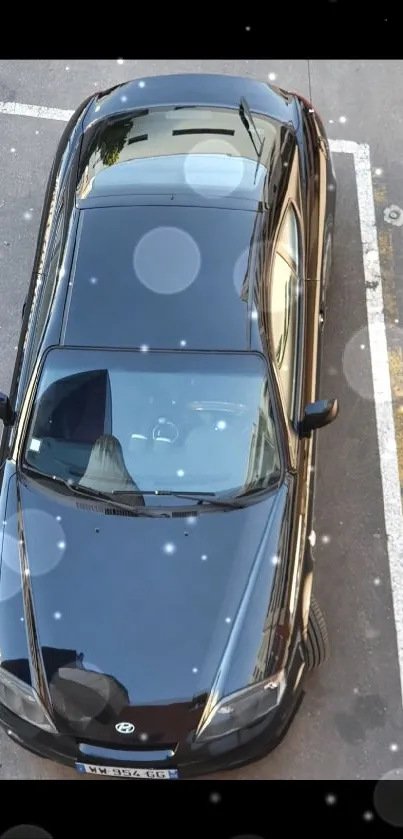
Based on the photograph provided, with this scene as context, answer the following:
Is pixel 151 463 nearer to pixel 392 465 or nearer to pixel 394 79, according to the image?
pixel 392 465

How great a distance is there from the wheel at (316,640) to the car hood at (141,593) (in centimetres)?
63

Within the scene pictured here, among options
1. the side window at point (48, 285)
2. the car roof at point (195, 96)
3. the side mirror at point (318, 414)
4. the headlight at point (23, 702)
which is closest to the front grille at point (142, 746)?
the headlight at point (23, 702)

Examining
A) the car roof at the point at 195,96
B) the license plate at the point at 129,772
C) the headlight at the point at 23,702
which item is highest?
the car roof at the point at 195,96

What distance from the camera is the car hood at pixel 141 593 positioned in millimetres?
3627

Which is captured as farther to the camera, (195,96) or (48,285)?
(195,96)

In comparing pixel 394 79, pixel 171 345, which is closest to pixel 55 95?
pixel 394 79

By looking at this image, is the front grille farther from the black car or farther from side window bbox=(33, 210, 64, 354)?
side window bbox=(33, 210, 64, 354)

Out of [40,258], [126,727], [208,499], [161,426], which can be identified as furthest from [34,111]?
[126,727]

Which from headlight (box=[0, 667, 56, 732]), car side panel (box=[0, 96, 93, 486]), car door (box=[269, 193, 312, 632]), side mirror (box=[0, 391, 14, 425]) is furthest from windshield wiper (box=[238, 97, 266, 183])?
headlight (box=[0, 667, 56, 732])

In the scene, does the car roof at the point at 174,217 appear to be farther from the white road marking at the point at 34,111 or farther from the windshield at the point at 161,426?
the white road marking at the point at 34,111

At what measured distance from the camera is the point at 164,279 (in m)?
4.23

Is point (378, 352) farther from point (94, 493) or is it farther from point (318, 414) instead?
point (94, 493)

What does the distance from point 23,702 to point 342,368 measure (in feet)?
9.75

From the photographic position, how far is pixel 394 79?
662cm
